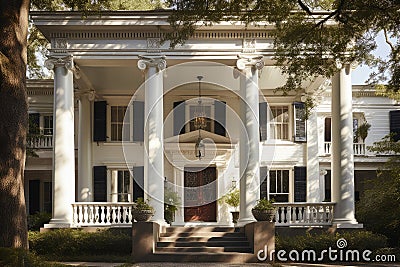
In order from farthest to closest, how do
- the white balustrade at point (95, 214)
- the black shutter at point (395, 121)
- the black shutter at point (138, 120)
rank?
the black shutter at point (395, 121) → the black shutter at point (138, 120) → the white balustrade at point (95, 214)

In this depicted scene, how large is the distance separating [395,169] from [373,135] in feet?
27.0

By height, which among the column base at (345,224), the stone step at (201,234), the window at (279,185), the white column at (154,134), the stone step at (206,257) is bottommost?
the stone step at (206,257)

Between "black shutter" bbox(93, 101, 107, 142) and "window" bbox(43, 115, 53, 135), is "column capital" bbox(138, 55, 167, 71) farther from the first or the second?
"window" bbox(43, 115, 53, 135)

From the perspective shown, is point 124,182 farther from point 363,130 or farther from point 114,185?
point 363,130

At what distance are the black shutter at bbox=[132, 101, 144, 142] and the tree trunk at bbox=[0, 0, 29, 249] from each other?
11720 mm

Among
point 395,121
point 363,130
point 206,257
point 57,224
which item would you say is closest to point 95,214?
point 57,224

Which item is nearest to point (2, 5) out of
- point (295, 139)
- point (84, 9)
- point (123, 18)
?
point (84, 9)

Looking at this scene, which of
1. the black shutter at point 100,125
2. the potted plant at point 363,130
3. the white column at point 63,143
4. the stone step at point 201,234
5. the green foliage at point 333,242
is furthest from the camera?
the potted plant at point 363,130

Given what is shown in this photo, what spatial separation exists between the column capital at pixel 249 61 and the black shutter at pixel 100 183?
8.24 metres

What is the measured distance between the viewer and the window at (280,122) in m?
25.3

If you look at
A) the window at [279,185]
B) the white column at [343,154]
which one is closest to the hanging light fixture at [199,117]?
the window at [279,185]

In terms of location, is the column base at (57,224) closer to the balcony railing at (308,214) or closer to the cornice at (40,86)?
the balcony railing at (308,214)

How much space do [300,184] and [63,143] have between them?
10.1 metres

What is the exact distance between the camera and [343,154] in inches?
747
